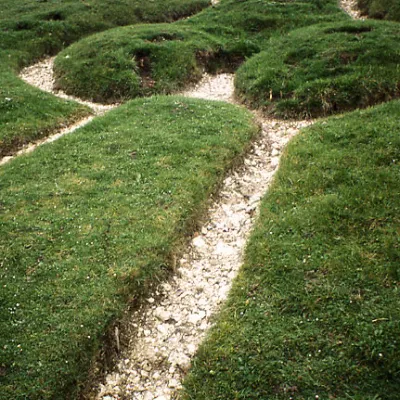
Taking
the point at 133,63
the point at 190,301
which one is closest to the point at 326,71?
the point at 133,63

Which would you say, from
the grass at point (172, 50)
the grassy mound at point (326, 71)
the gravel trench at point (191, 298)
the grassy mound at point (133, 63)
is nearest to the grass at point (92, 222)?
the gravel trench at point (191, 298)

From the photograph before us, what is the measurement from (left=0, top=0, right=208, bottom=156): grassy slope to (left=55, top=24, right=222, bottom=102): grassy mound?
9.04 feet

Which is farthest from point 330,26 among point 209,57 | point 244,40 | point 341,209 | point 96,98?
point 341,209

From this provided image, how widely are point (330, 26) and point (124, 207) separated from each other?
2087 cm

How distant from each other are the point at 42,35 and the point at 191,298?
2963 centimetres

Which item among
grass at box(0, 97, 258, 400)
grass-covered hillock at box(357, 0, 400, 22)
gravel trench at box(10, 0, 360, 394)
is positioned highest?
grass-covered hillock at box(357, 0, 400, 22)

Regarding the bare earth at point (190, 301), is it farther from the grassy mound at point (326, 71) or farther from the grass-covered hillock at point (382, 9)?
the grass-covered hillock at point (382, 9)

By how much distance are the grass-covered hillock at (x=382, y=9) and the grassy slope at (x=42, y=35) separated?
1594cm

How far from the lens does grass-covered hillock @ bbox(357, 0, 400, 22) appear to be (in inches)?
1155

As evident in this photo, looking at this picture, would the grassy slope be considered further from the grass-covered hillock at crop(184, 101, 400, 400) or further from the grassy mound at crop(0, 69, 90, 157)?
the grass-covered hillock at crop(184, 101, 400, 400)

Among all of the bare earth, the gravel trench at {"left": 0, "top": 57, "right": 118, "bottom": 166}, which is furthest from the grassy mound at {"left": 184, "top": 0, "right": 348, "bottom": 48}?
the bare earth

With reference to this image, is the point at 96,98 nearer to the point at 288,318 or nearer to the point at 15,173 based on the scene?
the point at 15,173

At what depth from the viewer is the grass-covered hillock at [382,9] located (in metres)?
29.3

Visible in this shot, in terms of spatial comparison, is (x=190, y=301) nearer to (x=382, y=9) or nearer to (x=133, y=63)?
(x=133, y=63)
